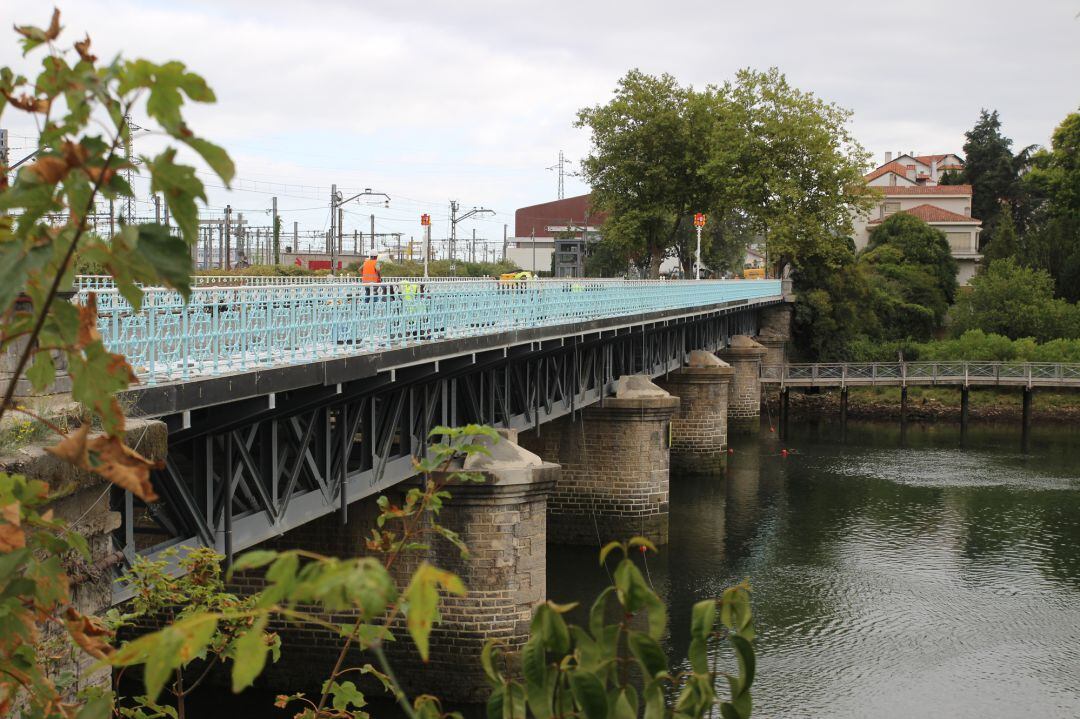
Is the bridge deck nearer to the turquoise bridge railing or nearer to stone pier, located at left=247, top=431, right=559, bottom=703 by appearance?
the turquoise bridge railing

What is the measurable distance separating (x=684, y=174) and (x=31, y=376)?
60943 millimetres

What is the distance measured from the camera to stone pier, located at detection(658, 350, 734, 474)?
135 ft

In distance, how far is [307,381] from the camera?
42.9 feet

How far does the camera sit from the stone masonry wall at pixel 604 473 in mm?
29375

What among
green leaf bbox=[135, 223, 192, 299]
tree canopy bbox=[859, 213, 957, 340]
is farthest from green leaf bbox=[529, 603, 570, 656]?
tree canopy bbox=[859, 213, 957, 340]

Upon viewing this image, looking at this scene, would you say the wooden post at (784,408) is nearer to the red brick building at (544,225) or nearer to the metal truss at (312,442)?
the metal truss at (312,442)

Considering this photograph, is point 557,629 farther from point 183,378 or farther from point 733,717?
point 183,378

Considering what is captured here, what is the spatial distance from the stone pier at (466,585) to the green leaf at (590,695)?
15409mm

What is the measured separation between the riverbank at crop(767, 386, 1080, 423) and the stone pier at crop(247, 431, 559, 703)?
3948 cm

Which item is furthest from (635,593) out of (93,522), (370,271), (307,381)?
(370,271)

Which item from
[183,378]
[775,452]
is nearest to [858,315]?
[775,452]

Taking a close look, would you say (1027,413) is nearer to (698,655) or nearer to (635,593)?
(698,655)

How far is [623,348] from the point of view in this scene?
32.3 meters

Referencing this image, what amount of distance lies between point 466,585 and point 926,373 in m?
41.9
